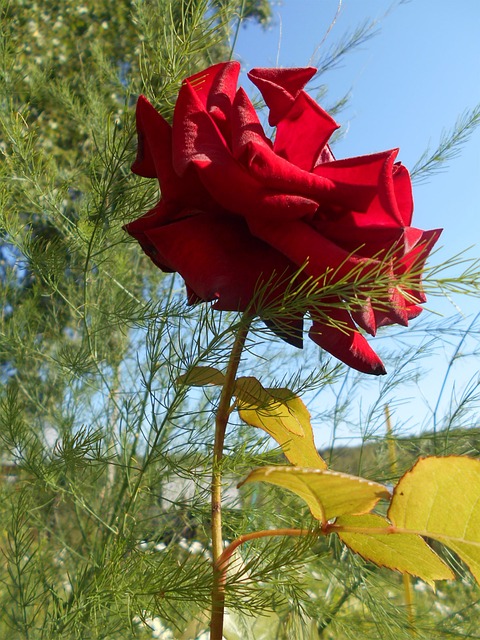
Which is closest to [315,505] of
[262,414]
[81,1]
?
[262,414]

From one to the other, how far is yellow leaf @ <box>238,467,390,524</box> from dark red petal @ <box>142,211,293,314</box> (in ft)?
0.22

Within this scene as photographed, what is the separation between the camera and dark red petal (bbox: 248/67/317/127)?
10.4 inches

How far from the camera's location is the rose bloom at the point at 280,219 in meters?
0.23

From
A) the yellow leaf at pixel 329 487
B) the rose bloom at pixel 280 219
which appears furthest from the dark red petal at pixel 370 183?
the yellow leaf at pixel 329 487

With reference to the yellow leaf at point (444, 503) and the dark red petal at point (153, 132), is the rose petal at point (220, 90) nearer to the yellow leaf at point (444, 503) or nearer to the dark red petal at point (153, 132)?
the dark red petal at point (153, 132)

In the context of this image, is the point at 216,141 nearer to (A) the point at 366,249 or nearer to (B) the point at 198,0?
(A) the point at 366,249

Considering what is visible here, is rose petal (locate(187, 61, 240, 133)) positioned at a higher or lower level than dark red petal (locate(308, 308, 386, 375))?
higher

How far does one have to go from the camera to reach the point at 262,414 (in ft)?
0.88

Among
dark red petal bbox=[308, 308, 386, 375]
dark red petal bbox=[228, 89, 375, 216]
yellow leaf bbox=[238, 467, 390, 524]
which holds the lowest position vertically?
yellow leaf bbox=[238, 467, 390, 524]

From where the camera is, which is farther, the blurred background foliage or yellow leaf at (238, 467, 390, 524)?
the blurred background foliage

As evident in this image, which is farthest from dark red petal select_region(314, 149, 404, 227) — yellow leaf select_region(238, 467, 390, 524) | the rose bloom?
yellow leaf select_region(238, 467, 390, 524)

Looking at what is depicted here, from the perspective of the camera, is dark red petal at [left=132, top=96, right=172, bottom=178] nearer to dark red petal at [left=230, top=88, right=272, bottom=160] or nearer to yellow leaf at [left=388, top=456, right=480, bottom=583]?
dark red petal at [left=230, top=88, right=272, bottom=160]

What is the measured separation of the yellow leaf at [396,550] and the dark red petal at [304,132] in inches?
5.9

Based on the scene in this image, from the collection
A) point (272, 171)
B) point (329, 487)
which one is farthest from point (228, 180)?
point (329, 487)
